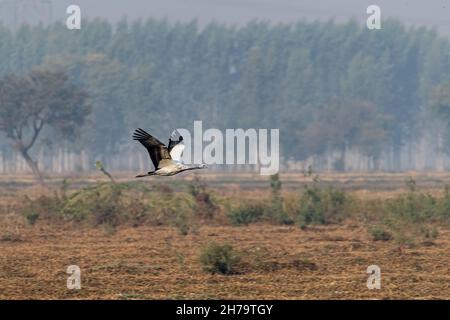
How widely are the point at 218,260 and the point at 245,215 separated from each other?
43.1 feet

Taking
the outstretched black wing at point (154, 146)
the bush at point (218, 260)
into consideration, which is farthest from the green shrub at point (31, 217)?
the outstretched black wing at point (154, 146)

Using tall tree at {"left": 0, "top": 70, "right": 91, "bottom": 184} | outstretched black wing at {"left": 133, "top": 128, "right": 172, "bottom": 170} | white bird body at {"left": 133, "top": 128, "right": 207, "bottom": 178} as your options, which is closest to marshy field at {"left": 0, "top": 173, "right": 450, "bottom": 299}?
→ white bird body at {"left": 133, "top": 128, "right": 207, "bottom": 178}

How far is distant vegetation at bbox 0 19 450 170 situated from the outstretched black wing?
100 m

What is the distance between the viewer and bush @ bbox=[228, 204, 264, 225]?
38081mm

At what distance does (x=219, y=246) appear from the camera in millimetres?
25438

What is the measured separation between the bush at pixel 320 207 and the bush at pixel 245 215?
1.27 metres

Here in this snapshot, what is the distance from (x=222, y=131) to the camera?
463ft

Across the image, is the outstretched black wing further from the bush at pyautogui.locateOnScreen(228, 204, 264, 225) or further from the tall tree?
the tall tree

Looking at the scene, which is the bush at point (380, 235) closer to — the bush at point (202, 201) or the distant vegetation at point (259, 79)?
the bush at point (202, 201)

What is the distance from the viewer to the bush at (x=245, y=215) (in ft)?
125
